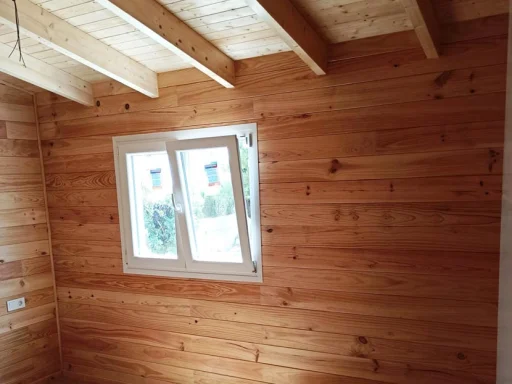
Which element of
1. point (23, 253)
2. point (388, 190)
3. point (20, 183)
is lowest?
point (23, 253)

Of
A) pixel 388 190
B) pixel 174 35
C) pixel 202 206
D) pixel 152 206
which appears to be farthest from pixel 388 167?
pixel 152 206

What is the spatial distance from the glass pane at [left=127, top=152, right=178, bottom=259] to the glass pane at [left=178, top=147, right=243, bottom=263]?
0.56 feet

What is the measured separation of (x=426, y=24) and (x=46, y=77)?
215cm

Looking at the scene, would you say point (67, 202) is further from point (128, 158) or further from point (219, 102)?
point (219, 102)

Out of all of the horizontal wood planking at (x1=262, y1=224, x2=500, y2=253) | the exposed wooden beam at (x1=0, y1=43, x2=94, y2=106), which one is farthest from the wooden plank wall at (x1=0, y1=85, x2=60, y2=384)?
the horizontal wood planking at (x1=262, y1=224, x2=500, y2=253)

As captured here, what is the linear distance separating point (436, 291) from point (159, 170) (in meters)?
1.76

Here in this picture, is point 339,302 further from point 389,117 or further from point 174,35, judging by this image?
point 174,35

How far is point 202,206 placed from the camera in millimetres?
2340

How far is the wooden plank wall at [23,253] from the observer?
2656mm

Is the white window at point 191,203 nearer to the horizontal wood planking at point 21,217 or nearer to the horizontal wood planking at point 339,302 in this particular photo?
the horizontal wood planking at point 339,302

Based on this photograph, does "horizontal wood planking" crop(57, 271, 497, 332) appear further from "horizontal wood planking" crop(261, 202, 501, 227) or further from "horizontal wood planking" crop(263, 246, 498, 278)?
"horizontal wood planking" crop(261, 202, 501, 227)

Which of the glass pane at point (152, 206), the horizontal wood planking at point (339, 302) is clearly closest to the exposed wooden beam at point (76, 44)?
the glass pane at point (152, 206)

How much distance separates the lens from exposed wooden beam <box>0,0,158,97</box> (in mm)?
1742

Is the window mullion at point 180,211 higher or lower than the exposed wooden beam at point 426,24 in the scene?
lower
